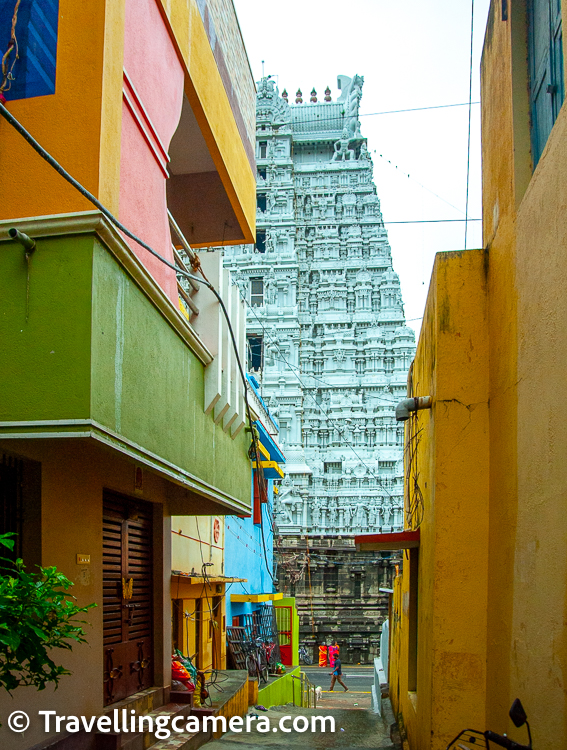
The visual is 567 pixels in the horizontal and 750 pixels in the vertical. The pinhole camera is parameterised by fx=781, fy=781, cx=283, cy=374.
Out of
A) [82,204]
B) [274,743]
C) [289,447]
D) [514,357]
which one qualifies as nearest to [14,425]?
[82,204]

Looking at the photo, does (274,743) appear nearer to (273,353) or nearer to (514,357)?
(514,357)

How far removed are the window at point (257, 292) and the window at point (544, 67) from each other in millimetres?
31892

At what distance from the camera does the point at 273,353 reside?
122ft

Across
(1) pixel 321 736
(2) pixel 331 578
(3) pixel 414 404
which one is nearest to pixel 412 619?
(1) pixel 321 736

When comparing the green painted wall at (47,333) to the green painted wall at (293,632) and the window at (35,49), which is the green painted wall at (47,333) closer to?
the window at (35,49)

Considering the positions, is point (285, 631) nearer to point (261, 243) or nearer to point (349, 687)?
point (349, 687)

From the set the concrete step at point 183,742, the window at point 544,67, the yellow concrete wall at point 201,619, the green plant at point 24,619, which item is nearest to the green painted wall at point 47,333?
the green plant at point 24,619

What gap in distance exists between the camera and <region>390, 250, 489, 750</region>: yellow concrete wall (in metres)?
6.26

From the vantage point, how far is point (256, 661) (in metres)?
15.7

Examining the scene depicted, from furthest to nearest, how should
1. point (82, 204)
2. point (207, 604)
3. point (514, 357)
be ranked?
point (207, 604) → point (514, 357) → point (82, 204)

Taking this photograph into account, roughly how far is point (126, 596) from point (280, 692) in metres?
9.45

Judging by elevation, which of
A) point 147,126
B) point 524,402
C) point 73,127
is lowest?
point 524,402

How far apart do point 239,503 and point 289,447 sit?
89.3ft

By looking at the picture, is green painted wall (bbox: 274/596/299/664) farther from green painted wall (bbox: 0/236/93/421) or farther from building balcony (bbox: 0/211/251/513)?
green painted wall (bbox: 0/236/93/421)
